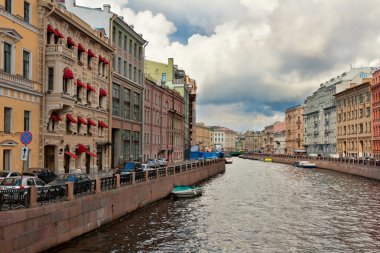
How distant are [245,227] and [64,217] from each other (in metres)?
12.0

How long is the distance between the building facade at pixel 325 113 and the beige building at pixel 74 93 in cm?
8217

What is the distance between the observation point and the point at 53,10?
3856 centimetres

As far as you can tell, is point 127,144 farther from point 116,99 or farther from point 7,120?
point 7,120

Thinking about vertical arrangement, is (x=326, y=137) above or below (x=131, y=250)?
above

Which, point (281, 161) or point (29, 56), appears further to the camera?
point (281, 161)

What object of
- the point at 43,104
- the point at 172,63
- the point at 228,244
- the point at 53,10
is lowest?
the point at 228,244

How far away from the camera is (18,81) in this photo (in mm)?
34219

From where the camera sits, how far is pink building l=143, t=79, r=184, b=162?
7525 cm

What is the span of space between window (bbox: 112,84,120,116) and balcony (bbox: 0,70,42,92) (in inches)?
807

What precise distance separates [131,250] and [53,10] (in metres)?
24.6

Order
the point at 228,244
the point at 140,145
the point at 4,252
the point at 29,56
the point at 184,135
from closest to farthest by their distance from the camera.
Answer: the point at 4,252 < the point at 228,244 < the point at 29,56 < the point at 140,145 < the point at 184,135

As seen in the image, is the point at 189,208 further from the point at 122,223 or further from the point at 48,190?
the point at 48,190

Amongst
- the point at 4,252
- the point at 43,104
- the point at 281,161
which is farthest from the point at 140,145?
the point at 281,161

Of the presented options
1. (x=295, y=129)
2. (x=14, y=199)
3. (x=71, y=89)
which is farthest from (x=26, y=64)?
(x=295, y=129)
